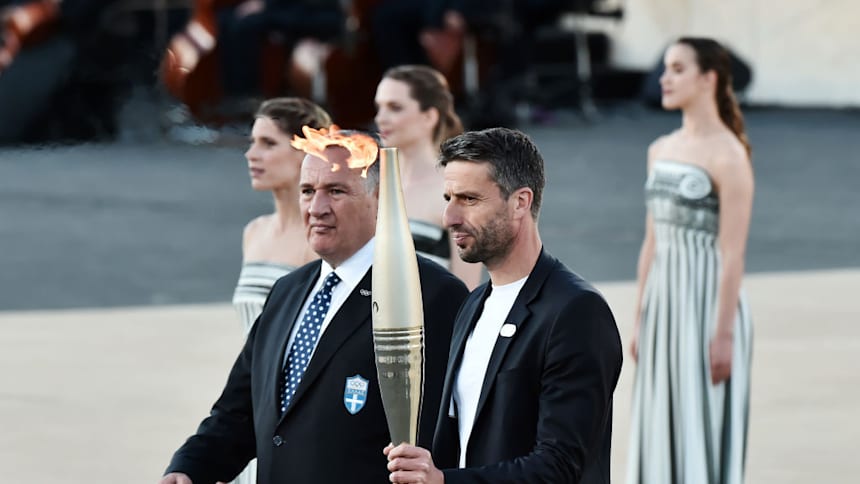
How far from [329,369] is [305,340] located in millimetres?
134

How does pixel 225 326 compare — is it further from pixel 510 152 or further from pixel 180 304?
pixel 510 152

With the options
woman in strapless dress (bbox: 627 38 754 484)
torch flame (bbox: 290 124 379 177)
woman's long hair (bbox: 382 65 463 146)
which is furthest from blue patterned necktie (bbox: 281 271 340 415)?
woman in strapless dress (bbox: 627 38 754 484)

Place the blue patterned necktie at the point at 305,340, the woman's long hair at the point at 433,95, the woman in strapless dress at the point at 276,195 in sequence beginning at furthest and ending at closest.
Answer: the woman's long hair at the point at 433,95
the woman in strapless dress at the point at 276,195
the blue patterned necktie at the point at 305,340

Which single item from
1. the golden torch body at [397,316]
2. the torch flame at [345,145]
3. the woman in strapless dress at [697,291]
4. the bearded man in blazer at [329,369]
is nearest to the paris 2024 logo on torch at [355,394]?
the bearded man in blazer at [329,369]

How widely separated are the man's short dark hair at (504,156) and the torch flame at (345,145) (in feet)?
1.10

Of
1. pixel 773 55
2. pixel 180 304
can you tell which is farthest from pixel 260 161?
pixel 773 55

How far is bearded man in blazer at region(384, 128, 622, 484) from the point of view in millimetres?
3598

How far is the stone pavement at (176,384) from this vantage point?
326 inches

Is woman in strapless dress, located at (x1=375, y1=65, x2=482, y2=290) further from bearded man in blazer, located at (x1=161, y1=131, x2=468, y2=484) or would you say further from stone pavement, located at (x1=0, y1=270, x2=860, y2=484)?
bearded man in blazer, located at (x1=161, y1=131, x2=468, y2=484)

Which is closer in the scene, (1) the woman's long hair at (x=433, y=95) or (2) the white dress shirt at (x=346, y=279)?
(2) the white dress shirt at (x=346, y=279)

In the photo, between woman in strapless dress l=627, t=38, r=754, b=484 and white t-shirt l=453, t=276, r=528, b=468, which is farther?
woman in strapless dress l=627, t=38, r=754, b=484

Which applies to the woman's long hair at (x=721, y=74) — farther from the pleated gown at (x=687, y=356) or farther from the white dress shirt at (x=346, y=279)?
the white dress shirt at (x=346, y=279)

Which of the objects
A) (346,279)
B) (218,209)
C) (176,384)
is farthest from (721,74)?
(218,209)

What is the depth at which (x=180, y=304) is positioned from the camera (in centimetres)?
1258
